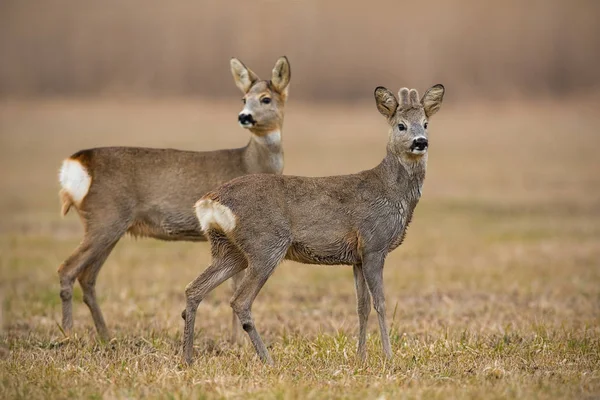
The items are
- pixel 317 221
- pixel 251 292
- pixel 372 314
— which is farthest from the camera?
pixel 372 314

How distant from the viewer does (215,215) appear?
7.85 metres

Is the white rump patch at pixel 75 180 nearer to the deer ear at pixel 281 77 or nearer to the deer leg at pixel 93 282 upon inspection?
the deer leg at pixel 93 282

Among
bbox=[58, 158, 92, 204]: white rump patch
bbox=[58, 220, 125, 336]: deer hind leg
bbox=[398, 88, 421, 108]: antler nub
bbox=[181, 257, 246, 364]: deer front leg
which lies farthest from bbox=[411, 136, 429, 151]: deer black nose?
bbox=[58, 158, 92, 204]: white rump patch

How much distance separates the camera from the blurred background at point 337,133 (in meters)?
11.8

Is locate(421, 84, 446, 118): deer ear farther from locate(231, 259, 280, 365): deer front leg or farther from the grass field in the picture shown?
the grass field

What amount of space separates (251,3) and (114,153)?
6832 centimetres

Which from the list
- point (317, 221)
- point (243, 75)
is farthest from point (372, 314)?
point (317, 221)

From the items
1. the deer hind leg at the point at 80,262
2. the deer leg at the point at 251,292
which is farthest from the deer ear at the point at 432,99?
the deer hind leg at the point at 80,262

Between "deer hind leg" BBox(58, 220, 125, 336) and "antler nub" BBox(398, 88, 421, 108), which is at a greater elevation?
"antler nub" BBox(398, 88, 421, 108)

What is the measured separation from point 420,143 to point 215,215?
1.90 metres

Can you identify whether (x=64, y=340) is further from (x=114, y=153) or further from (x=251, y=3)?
(x=251, y=3)

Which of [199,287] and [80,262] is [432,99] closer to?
[199,287]

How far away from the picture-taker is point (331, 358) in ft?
25.9

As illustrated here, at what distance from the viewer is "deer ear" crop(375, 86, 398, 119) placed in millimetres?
8305
